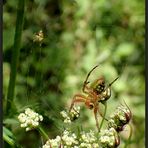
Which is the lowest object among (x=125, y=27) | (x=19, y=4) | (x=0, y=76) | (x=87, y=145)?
(x=87, y=145)

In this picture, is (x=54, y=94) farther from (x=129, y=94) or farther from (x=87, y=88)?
(x=87, y=88)

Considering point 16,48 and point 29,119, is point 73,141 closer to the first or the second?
point 29,119

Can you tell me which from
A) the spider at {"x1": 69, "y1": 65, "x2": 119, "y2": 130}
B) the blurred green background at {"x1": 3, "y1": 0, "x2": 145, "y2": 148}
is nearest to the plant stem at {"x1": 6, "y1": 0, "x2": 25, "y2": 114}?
the spider at {"x1": 69, "y1": 65, "x2": 119, "y2": 130}

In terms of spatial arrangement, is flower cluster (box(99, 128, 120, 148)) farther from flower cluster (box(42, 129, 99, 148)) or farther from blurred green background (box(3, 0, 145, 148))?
blurred green background (box(3, 0, 145, 148))

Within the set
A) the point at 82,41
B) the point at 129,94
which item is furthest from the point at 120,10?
the point at 129,94

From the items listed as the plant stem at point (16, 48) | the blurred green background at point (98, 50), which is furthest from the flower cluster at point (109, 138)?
the blurred green background at point (98, 50)

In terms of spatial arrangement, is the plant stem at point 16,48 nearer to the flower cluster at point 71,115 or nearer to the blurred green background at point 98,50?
the flower cluster at point 71,115
